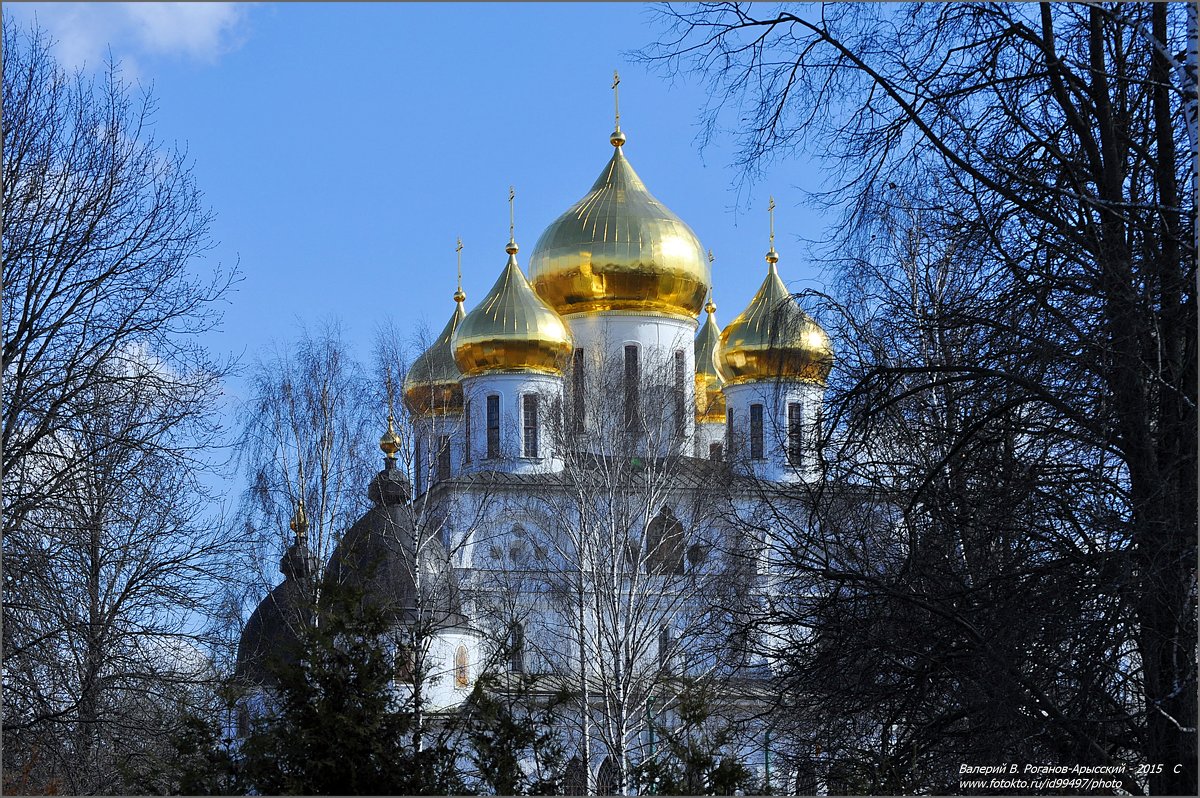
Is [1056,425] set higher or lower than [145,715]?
higher

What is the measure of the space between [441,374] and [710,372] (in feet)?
24.2

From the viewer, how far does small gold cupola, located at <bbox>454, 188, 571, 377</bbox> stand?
36.9 metres

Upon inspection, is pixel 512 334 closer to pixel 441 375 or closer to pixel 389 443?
pixel 441 375

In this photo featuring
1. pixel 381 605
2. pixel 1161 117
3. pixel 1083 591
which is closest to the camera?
pixel 1083 591

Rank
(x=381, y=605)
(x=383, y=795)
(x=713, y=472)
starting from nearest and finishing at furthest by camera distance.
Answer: (x=383, y=795)
(x=381, y=605)
(x=713, y=472)

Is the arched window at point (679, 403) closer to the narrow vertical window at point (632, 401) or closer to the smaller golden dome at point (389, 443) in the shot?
the narrow vertical window at point (632, 401)

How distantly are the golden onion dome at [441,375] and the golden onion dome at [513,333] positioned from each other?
86 cm

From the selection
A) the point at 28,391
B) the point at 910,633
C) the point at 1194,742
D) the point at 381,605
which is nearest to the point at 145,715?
the point at 28,391

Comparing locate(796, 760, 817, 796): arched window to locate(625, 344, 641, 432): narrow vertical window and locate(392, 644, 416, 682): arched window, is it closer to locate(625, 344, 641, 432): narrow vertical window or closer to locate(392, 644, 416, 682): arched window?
locate(392, 644, 416, 682): arched window

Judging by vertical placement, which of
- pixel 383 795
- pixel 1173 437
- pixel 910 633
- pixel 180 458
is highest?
pixel 180 458

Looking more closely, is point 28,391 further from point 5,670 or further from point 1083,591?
point 1083,591

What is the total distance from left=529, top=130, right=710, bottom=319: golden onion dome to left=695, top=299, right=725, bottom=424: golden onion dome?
190 centimetres

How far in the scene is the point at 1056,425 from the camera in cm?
767

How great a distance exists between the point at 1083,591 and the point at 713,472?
17.4m
